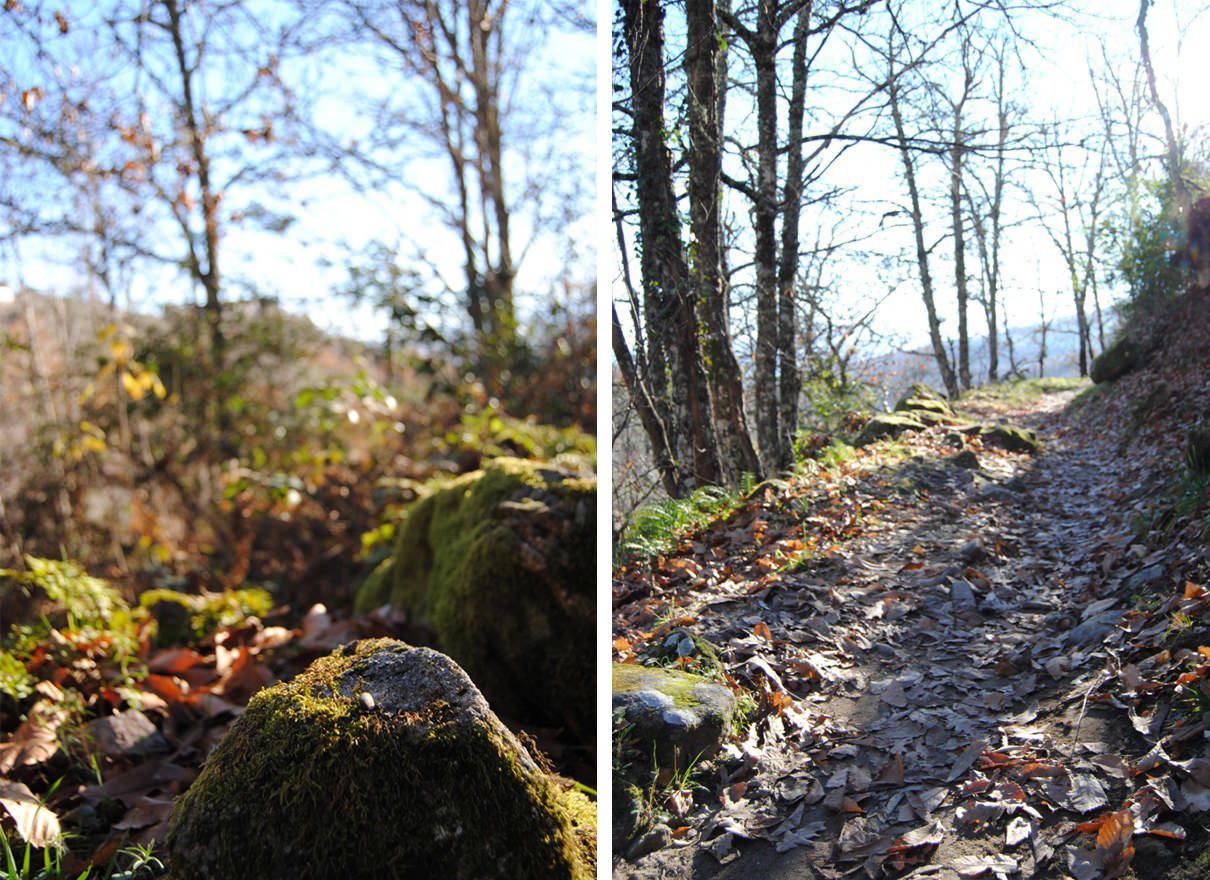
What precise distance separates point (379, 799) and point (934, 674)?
1045 millimetres

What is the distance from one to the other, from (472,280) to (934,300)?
8.00 metres

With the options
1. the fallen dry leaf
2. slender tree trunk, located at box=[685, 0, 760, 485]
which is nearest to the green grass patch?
slender tree trunk, located at box=[685, 0, 760, 485]

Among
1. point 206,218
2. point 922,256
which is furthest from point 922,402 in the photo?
A: point 206,218

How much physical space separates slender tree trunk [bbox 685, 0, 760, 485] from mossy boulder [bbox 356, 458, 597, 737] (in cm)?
141

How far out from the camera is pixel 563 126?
9.65m

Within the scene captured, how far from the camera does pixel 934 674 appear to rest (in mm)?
1497

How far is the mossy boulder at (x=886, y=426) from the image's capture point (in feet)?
5.80

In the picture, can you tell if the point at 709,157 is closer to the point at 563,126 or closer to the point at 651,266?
the point at 651,266

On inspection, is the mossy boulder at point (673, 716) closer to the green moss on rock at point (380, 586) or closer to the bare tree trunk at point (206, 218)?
the green moss on rock at point (380, 586)

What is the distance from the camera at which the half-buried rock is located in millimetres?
1604

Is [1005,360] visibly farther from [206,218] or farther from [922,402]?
[206,218]

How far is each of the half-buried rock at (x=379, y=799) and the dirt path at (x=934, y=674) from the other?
0.77ft

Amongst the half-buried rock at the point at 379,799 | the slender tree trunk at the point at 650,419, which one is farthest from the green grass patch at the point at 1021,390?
the half-buried rock at the point at 379,799

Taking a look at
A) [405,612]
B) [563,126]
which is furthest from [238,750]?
[563,126]
